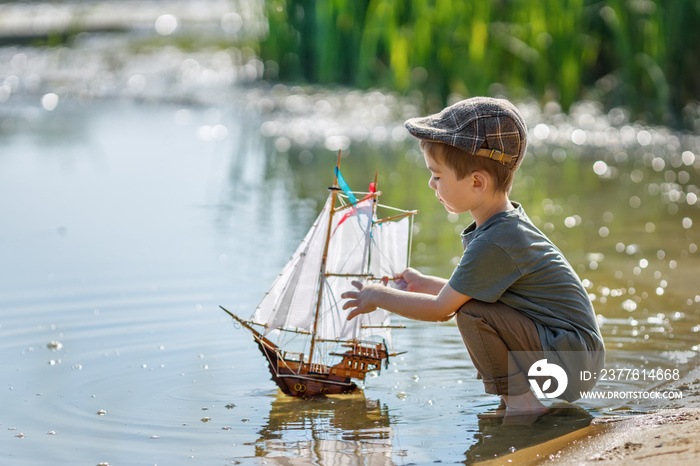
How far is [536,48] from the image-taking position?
8.78 meters

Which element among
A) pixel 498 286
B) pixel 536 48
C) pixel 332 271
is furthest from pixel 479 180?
pixel 536 48

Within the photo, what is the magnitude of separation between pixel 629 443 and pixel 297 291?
117cm

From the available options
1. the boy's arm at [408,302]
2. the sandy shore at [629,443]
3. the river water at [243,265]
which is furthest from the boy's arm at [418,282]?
the sandy shore at [629,443]

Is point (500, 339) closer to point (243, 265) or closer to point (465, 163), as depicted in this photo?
point (465, 163)

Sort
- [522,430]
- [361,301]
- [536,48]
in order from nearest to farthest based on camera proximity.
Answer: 1. [522,430]
2. [361,301]
3. [536,48]

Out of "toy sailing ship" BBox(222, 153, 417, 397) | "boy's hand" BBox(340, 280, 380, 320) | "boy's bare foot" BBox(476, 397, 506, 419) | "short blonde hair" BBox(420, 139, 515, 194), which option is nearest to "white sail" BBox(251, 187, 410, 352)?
"toy sailing ship" BBox(222, 153, 417, 397)

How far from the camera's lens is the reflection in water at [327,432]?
2727 mm

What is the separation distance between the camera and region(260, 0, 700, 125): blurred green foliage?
8531mm

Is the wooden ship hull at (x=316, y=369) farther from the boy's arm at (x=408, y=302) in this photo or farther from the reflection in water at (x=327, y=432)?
the boy's arm at (x=408, y=302)

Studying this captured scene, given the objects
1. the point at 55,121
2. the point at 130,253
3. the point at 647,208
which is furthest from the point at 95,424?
the point at 55,121

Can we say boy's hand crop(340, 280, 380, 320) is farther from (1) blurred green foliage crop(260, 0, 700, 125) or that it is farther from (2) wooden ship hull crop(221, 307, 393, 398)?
(1) blurred green foliage crop(260, 0, 700, 125)

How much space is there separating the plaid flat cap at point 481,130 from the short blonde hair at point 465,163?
3 centimetres

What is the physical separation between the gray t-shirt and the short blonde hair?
109 millimetres

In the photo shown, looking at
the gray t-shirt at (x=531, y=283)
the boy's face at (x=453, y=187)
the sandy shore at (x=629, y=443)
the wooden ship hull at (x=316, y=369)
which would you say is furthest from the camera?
the wooden ship hull at (x=316, y=369)
